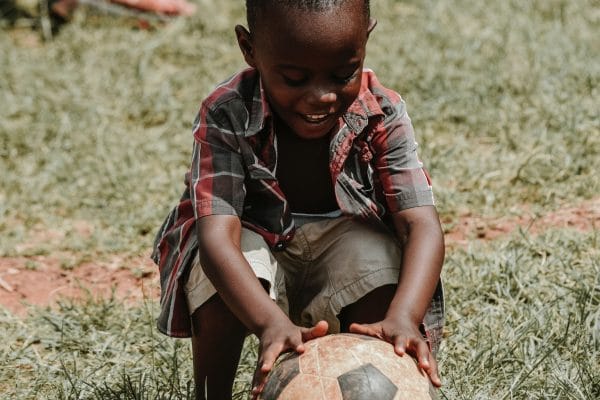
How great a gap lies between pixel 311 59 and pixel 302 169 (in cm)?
50

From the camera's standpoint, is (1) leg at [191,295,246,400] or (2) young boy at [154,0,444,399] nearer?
(2) young boy at [154,0,444,399]

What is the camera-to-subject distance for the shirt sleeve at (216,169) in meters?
3.04

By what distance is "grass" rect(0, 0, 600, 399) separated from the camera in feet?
11.8

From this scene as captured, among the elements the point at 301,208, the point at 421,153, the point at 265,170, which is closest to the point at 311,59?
the point at 265,170

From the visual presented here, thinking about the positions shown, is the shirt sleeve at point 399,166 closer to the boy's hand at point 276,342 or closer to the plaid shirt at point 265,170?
the plaid shirt at point 265,170

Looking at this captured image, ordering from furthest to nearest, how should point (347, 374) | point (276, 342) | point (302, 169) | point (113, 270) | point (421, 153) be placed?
point (421, 153), point (113, 270), point (302, 169), point (276, 342), point (347, 374)

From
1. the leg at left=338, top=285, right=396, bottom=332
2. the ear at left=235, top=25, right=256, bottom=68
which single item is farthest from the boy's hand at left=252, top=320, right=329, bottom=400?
the ear at left=235, top=25, right=256, bottom=68

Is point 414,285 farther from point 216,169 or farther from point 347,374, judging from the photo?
point 216,169

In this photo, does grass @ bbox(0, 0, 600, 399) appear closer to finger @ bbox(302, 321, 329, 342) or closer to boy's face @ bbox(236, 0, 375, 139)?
finger @ bbox(302, 321, 329, 342)

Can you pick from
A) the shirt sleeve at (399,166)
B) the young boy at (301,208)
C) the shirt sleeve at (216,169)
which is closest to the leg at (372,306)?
the young boy at (301,208)

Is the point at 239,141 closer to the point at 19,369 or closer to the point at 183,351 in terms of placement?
the point at 183,351

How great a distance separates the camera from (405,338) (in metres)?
2.76

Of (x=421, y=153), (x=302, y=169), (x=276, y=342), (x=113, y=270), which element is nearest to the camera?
(x=276, y=342)

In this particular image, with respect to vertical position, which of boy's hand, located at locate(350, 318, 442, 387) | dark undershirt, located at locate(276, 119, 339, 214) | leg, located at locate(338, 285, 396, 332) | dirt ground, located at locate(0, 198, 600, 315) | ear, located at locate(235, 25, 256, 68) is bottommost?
dirt ground, located at locate(0, 198, 600, 315)
